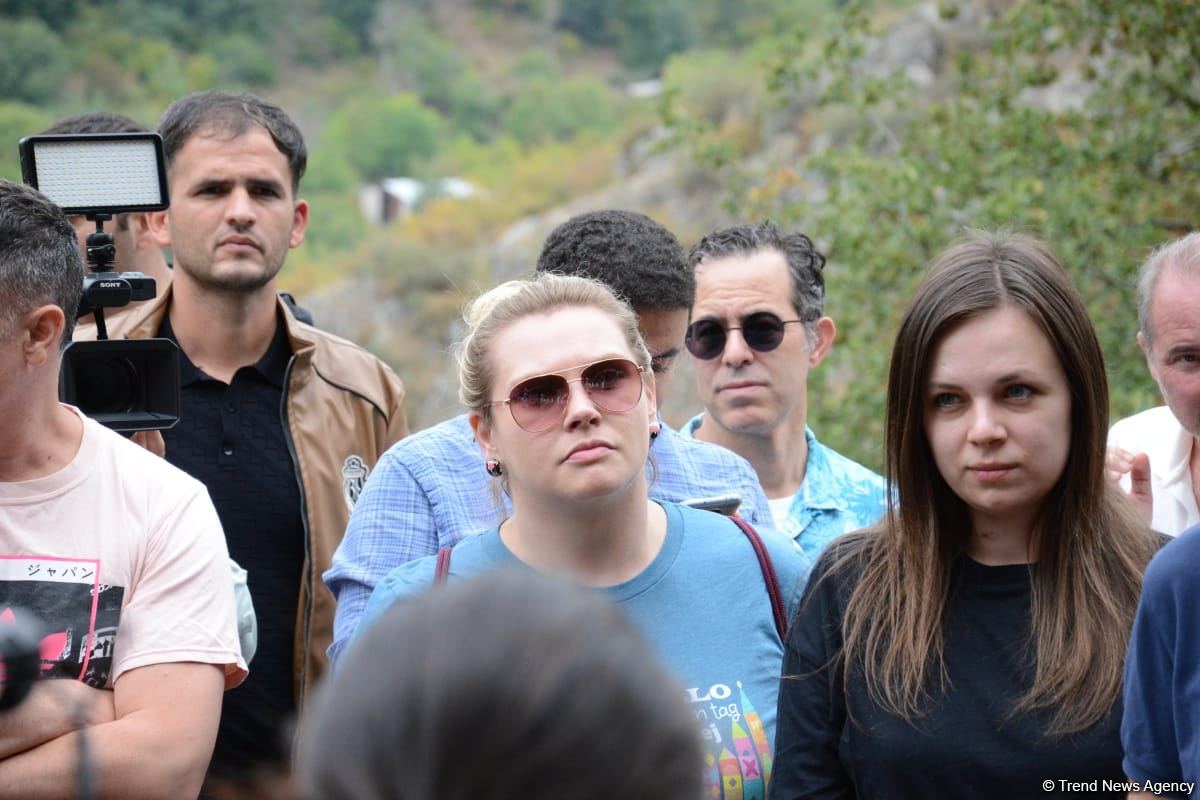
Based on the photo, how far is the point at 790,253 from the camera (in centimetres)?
441

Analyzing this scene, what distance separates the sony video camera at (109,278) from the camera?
3168 mm

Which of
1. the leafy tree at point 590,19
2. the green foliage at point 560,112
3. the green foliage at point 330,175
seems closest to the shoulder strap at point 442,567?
the green foliage at point 560,112

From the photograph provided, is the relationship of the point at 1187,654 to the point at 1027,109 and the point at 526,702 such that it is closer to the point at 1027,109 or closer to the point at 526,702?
the point at 526,702

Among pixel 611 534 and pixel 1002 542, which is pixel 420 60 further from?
pixel 1002 542

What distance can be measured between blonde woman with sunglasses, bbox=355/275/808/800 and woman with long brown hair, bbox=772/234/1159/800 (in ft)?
0.47

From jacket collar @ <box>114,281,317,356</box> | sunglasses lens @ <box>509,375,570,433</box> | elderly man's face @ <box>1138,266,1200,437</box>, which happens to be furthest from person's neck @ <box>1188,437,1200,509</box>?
jacket collar @ <box>114,281,317,356</box>

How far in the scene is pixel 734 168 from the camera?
1060 cm

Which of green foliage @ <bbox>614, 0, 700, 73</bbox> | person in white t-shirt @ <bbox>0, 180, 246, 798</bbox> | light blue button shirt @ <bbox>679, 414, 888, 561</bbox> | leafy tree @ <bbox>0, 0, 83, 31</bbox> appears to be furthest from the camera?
green foliage @ <bbox>614, 0, 700, 73</bbox>

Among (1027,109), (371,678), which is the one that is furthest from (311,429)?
(1027,109)

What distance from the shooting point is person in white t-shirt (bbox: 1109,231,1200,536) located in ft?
10.1

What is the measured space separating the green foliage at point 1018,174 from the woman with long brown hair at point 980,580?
5291 mm

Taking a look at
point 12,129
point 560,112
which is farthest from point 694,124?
point 560,112

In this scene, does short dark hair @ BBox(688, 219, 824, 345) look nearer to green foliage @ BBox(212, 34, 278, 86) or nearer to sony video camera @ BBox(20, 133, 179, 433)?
sony video camera @ BBox(20, 133, 179, 433)

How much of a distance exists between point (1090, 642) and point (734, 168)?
331 inches
